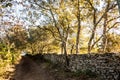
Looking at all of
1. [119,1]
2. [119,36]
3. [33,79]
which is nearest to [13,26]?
[33,79]

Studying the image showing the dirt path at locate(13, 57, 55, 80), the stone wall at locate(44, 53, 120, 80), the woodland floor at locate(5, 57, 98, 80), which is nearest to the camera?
the stone wall at locate(44, 53, 120, 80)

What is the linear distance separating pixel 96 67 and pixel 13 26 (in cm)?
761

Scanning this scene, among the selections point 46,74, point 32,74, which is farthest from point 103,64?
point 32,74

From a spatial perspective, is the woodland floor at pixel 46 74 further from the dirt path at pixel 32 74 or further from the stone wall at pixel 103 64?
the stone wall at pixel 103 64

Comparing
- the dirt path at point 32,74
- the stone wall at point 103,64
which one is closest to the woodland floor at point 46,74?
the dirt path at point 32,74

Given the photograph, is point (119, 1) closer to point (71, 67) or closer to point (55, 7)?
point (71, 67)

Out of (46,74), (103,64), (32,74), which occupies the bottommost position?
(32,74)

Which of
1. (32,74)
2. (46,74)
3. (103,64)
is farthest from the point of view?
(32,74)

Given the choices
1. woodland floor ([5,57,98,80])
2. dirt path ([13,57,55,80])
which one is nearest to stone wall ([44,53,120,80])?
woodland floor ([5,57,98,80])

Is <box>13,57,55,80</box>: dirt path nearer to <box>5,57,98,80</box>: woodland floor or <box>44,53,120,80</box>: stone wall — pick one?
<box>5,57,98,80</box>: woodland floor

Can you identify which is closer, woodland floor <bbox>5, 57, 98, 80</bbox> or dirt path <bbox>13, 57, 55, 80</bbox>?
woodland floor <bbox>5, 57, 98, 80</bbox>

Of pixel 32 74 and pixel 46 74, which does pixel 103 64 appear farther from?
pixel 32 74

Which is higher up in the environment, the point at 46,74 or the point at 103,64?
the point at 103,64

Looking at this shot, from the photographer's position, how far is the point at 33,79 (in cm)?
1723
